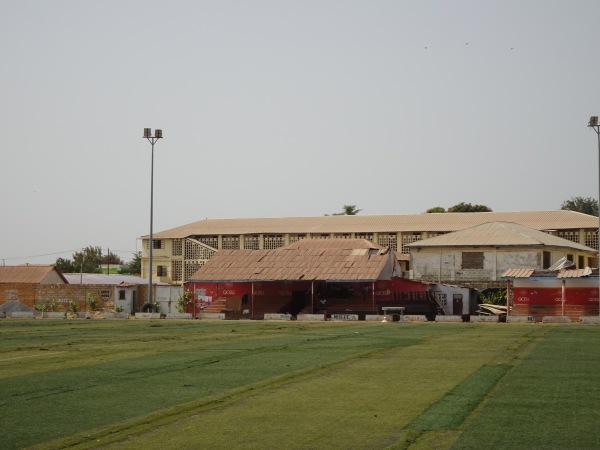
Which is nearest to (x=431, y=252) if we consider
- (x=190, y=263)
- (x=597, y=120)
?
(x=597, y=120)

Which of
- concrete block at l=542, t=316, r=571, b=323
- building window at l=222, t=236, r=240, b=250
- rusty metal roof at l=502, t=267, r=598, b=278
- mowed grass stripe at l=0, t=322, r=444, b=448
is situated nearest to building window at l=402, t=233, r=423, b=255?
building window at l=222, t=236, r=240, b=250

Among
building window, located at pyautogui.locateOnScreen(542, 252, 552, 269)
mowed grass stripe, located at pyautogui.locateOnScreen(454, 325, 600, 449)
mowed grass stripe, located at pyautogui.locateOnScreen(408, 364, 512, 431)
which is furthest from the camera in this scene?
building window, located at pyautogui.locateOnScreen(542, 252, 552, 269)

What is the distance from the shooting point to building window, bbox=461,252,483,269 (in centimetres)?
7194

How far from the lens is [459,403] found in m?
14.7

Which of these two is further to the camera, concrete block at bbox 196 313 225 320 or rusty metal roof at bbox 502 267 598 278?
concrete block at bbox 196 313 225 320

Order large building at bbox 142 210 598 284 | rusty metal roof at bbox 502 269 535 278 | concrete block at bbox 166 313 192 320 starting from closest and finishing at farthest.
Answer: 1. rusty metal roof at bbox 502 269 535 278
2. concrete block at bbox 166 313 192 320
3. large building at bbox 142 210 598 284

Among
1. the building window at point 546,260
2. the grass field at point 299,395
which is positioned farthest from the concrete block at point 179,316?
the building window at point 546,260

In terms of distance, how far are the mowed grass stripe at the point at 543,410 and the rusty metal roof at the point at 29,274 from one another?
5160cm

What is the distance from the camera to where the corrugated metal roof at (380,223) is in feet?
287

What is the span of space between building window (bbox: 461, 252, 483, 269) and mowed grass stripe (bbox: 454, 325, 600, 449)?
162ft

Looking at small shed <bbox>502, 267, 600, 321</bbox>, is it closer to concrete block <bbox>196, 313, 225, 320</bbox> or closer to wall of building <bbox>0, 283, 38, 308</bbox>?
concrete block <bbox>196, 313, 225, 320</bbox>

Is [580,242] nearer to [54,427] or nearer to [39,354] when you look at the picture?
[39,354]

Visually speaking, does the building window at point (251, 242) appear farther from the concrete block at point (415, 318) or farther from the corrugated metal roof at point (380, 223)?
the concrete block at point (415, 318)

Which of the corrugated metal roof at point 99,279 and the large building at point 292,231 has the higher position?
the large building at point 292,231
